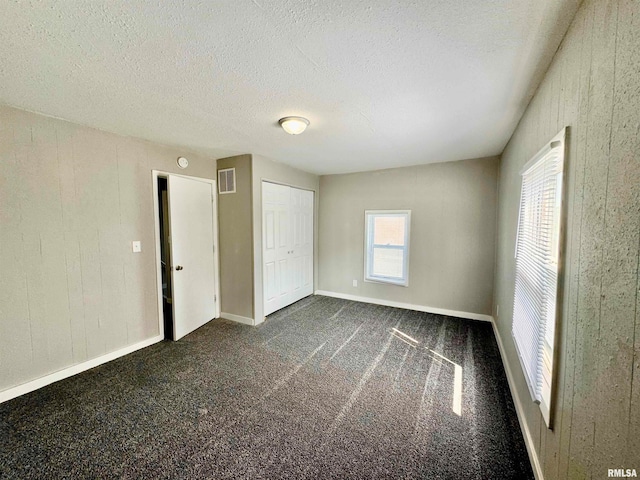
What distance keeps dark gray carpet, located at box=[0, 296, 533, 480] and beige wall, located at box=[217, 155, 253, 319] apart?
73 cm

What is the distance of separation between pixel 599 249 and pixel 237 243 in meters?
3.51

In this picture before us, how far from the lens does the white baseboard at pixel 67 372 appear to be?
6.89ft

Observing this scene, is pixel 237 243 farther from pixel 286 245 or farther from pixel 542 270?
pixel 542 270

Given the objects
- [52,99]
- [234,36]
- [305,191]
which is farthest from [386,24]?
[305,191]

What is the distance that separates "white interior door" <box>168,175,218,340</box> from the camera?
3.15 meters

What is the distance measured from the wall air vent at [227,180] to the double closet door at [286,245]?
426 mm

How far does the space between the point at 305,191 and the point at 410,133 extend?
238 cm

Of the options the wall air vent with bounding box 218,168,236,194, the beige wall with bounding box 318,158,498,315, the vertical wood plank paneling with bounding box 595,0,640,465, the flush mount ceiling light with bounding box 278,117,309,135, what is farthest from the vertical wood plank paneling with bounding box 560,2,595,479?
the wall air vent with bounding box 218,168,236,194

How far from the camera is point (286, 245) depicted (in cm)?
425

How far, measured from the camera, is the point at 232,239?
3.70 m

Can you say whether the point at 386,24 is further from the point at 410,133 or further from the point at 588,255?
the point at 410,133

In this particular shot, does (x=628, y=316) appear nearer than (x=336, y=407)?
Yes

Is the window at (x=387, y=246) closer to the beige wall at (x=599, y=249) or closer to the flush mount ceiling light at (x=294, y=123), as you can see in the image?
the flush mount ceiling light at (x=294, y=123)

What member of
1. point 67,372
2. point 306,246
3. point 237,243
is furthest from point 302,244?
point 67,372
